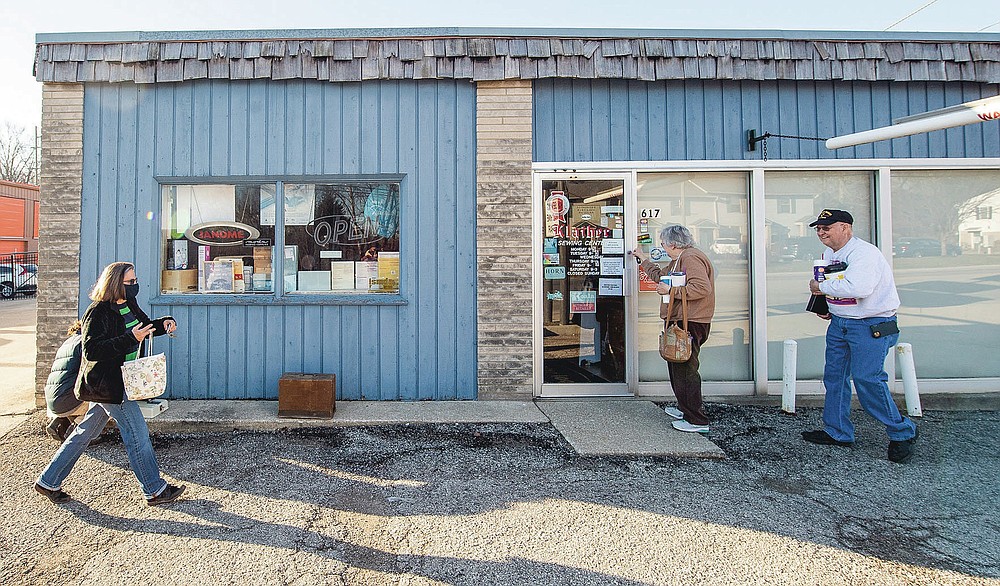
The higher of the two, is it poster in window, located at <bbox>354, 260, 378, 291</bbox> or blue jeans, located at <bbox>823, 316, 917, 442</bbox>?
poster in window, located at <bbox>354, 260, 378, 291</bbox>

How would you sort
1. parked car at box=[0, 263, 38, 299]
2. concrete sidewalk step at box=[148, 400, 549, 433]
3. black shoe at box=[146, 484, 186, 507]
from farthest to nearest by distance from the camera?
parked car at box=[0, 263, 38, 299] < concrete sidewalk step at box=[148, 400, 549, 433] < black shoe at box=[146, 484, 186, 507]

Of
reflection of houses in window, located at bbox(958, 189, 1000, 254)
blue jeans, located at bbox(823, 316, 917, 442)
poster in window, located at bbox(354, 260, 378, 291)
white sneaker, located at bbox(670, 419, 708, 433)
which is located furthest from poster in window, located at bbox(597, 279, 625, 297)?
reflection of houses in window, located at bbox(958, 189, 1000, 254)

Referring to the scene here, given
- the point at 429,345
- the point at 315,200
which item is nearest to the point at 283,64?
the point at 315,200

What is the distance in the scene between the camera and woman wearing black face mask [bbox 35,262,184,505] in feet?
12.2

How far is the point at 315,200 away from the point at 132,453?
3.39 meters

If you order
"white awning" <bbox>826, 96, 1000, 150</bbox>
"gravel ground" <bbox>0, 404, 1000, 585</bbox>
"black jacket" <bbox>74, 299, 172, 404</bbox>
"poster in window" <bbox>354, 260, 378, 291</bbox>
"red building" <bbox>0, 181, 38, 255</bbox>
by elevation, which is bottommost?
"gravel ground" <bbox>0, 404, 1000, 585</bbox>

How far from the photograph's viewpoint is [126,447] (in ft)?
12.5

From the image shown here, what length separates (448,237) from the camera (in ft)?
21.0

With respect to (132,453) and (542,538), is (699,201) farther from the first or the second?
(132,453)

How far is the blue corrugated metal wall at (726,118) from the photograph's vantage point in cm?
655

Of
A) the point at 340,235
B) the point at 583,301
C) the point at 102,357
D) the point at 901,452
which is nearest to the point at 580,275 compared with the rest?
the point at 583,301

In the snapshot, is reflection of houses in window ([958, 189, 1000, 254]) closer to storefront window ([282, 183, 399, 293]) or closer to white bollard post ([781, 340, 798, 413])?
white bollard post ([781, 340, 798, 413])

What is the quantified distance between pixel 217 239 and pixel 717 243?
5503 mm

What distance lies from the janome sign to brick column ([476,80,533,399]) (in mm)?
2521
